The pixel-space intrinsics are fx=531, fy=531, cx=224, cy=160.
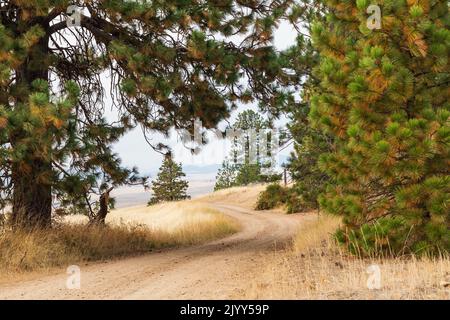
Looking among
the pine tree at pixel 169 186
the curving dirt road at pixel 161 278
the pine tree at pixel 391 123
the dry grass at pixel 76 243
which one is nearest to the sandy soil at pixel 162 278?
the curving dirt road at pixel 161 278

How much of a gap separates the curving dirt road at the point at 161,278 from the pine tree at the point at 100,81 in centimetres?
231

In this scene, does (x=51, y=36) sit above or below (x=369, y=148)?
above

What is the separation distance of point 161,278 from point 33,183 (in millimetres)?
4659

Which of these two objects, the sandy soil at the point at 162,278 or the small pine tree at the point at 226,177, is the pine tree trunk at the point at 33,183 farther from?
the small pine tree at the point at 226,177

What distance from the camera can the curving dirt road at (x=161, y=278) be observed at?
24.3 feet

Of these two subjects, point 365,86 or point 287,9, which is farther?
point 287,9

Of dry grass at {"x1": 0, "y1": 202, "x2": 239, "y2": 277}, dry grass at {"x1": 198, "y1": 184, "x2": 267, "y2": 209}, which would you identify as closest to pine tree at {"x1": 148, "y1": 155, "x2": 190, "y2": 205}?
dry grass at {"x1": 198, "y1": 184, "x2": 267, "y2": 209}

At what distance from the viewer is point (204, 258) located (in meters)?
11.7

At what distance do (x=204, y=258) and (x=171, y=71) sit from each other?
14.6 feet

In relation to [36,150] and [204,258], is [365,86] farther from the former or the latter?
[36,150]

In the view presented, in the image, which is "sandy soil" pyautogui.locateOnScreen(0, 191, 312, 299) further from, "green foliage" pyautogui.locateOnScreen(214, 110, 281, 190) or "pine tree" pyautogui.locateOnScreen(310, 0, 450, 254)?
"green foliage" pyautogui.locateOnScreen(214, 110, 281, 190)

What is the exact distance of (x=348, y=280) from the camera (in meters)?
6.96

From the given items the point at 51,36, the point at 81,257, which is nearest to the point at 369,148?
the point at 81,257

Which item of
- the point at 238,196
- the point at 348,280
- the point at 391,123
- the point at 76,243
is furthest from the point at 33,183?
the point at 238,196
